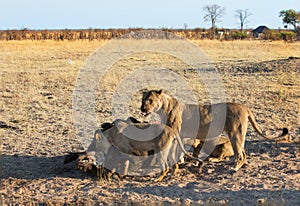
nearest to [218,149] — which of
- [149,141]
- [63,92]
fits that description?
[149,141]

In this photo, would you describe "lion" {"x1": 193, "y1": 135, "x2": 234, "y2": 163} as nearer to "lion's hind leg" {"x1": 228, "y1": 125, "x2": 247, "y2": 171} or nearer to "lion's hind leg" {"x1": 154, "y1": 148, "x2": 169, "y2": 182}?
"lion's hind leg" {"x1": 228, "y1": 125, "x2": 247, "y2": 171}

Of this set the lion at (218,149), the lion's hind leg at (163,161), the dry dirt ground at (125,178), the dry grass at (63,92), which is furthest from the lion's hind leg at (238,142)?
the dry grass at (63,92)

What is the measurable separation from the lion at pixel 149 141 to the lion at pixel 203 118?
347 millimetres

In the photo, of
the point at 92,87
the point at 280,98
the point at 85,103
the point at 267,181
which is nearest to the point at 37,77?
the point at 92,87

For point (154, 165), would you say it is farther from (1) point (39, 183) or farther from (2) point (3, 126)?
(2) point (3, 126)

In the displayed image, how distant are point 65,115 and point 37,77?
25.0 feet

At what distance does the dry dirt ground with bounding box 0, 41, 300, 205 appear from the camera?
7.10 m

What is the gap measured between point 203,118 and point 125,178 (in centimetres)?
174

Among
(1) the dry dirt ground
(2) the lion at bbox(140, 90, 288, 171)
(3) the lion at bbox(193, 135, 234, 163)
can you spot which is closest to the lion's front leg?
(2) the lion at bbox(140, 90, 288, 171)

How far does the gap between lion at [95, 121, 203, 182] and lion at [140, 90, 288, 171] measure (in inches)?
13.7

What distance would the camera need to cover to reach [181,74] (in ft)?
68.1

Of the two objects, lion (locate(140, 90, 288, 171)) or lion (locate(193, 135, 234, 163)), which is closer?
lion (locate(140, 90, 288, 171))

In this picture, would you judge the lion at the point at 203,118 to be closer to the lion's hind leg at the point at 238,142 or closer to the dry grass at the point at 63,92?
the lion's hind leg at the point at 238,142

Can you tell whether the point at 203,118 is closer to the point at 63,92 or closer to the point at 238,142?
the point at 238,142
